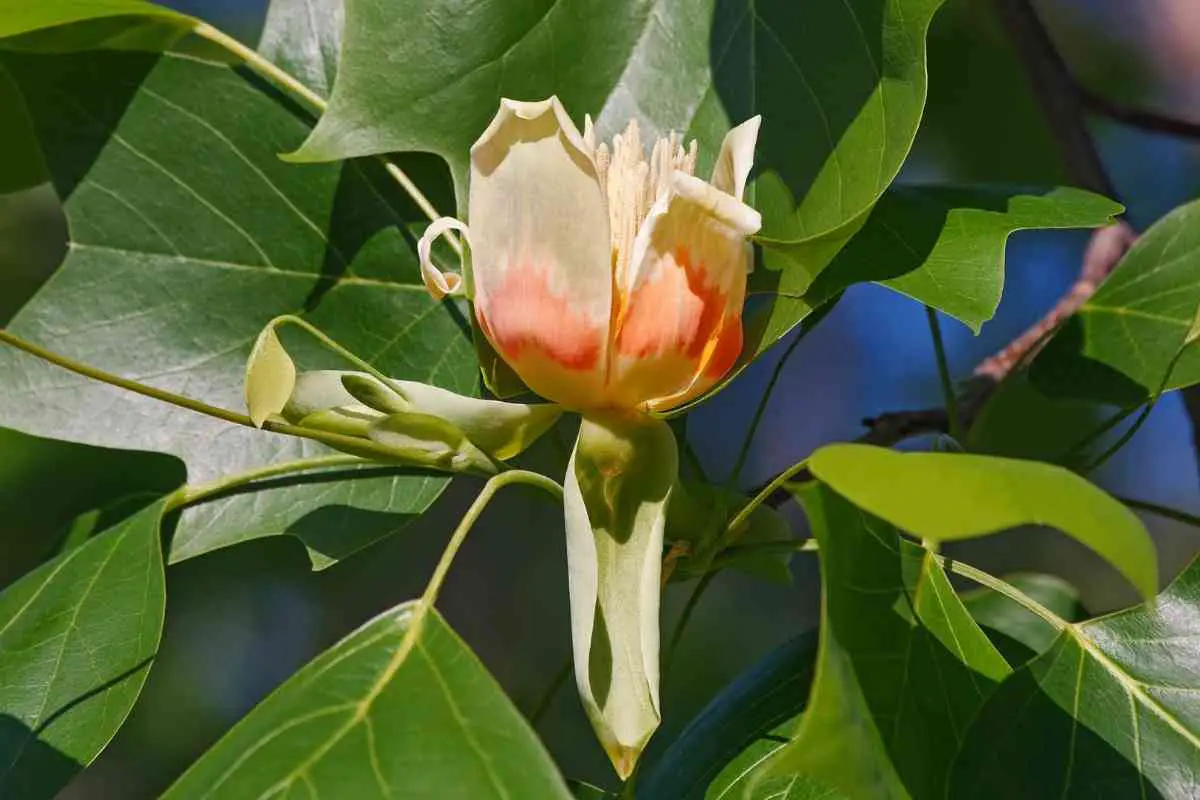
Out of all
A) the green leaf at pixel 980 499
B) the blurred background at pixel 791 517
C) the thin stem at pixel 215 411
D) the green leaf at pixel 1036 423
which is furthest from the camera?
the blurred background at pixel 791 517

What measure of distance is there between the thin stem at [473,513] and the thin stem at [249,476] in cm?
12

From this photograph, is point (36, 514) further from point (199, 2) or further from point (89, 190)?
point (89, 190)

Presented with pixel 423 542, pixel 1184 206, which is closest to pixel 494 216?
pixel 1184 206

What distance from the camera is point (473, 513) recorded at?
0.70m

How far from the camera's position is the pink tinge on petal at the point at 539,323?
0.69m

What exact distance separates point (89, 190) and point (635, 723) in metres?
0.55

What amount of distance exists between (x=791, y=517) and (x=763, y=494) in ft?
6.79

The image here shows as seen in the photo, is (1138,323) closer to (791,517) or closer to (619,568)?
(619,568)

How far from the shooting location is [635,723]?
661mm

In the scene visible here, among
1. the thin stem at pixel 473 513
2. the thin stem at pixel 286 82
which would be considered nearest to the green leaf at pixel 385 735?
the thin stem at pixel 473 513

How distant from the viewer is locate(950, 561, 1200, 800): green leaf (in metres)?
0.67

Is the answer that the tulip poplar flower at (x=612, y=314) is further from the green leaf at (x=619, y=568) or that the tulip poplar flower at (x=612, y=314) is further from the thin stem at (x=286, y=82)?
the thin stem at (x=286, y=82)

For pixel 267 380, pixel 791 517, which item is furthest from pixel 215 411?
pixel 791 517

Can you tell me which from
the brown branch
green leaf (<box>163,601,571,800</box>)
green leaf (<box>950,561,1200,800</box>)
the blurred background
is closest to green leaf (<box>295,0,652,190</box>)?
green leaf (<box>163,601,571,800</box>)
